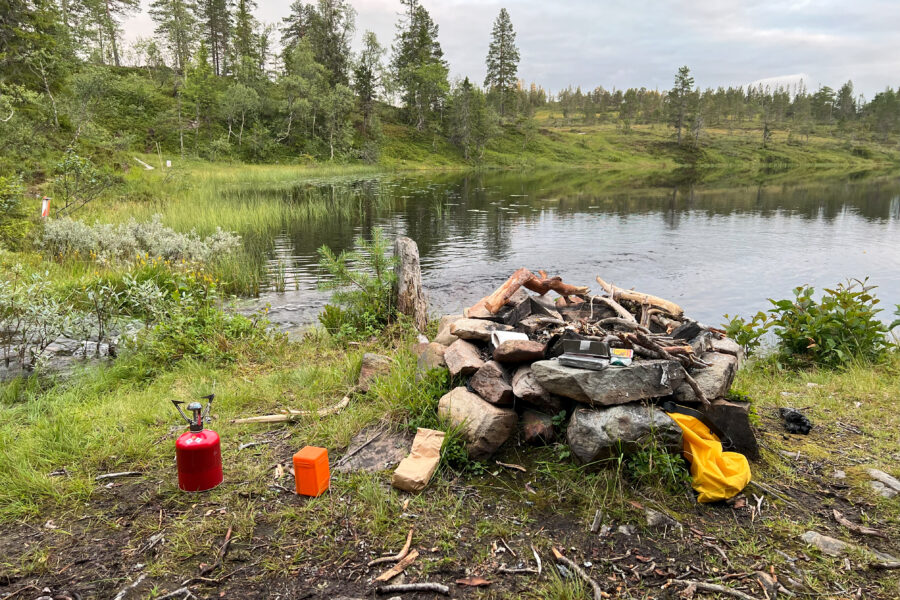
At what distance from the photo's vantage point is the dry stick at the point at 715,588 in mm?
2430

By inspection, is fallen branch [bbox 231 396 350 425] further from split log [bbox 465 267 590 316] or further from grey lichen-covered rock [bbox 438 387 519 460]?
split log [bbox 465 267 590 316]

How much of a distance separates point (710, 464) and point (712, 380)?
658 millimetres

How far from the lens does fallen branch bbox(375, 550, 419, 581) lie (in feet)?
8.63

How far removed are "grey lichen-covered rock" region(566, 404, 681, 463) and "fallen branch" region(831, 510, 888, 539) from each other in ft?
3.02

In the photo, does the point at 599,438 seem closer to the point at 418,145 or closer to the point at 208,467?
the point at 208,467

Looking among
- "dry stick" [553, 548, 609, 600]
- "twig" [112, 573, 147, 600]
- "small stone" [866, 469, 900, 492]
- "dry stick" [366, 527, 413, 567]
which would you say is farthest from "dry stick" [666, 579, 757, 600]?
"twig" [112, 573, 147, 600]

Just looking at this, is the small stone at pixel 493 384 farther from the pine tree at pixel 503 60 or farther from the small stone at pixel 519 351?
the pine tree at pixel 503 60

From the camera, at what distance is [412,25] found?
80500 millimetres

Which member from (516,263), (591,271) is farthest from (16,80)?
(591,271)

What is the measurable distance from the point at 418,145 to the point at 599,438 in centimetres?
6675

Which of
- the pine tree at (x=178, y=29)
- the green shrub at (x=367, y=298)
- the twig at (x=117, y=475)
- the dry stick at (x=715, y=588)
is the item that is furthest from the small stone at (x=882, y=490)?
the pine tree at (x=178, y=29)

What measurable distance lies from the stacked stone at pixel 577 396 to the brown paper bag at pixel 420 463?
0.66ft

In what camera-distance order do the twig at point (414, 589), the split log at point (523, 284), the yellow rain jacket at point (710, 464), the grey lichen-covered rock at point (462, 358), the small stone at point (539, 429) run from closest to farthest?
1. the twig at point (414, 589)
2. the yellow rain jacket at point (710, 464)
3. the small stone at point (539, 429)
4. the grey lichen-covered rock at point (462, 358)
5. the split log at point (523, 284)

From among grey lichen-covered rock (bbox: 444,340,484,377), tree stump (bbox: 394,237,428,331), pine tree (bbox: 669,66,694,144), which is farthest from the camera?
pine tree (bbox: 669,66,694,144)
